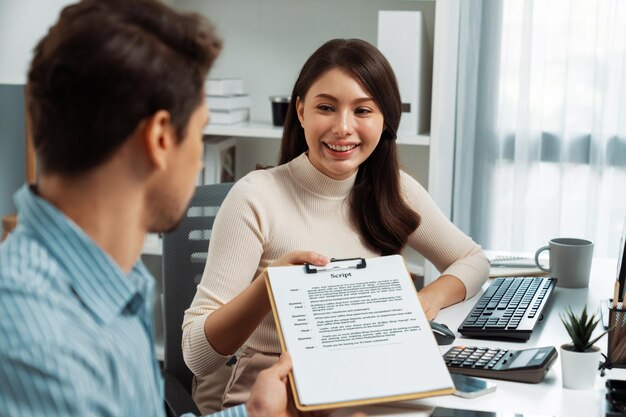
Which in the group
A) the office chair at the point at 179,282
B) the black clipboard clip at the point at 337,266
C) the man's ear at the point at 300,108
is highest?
the man's ear at the point at 300,108

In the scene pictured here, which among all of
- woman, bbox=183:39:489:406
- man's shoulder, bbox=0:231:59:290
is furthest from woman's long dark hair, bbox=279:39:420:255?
man's shoulder, bbox=0:231:59:290

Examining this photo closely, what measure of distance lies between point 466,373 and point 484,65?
1.74 m

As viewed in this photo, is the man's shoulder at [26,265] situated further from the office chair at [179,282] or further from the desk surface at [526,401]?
the office chair at [179,282]

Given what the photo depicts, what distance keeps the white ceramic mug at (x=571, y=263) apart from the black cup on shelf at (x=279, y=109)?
3.84ft

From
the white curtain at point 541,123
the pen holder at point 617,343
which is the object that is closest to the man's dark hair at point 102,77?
the pen holder at point 617,343

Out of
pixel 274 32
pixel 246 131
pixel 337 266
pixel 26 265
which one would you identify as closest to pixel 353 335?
pixel 337 266

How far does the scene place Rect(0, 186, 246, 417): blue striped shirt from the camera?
81 cm

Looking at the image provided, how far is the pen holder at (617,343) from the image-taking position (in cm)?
148

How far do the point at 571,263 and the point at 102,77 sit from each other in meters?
1.48

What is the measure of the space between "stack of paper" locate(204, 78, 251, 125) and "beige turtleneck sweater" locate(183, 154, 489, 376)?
3.50ft

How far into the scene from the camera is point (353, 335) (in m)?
1.33

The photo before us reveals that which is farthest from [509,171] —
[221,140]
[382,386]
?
[382,386]

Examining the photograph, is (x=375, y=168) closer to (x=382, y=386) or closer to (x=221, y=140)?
(x=382, y=386)

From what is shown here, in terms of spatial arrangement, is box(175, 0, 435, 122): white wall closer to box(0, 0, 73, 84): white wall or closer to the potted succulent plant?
box(0, 0, 73, 84): white wall
